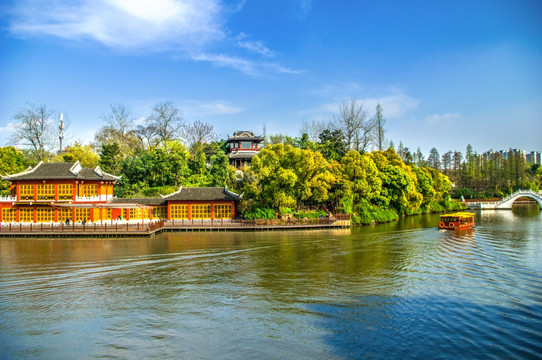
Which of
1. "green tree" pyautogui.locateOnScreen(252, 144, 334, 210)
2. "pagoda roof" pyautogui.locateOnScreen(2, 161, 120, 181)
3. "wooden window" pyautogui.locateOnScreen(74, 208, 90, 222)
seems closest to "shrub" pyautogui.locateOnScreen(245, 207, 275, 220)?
"green tree" pyautogui.locateOnScreen(252, 144, 334, 210)

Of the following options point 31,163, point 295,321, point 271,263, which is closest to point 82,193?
point 31,163

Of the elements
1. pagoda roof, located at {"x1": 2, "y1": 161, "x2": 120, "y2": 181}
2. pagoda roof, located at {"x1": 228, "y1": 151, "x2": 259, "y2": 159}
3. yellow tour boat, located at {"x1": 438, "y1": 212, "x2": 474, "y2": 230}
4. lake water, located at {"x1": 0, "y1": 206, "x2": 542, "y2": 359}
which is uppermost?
pagoda roof, located at {"x1": 228, "y1": 151, "x2": 259, "y2": 159}

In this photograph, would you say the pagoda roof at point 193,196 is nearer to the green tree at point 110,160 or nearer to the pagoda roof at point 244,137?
the green tree at point 110,160

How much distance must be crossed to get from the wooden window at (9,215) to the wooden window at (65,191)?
16.0ft

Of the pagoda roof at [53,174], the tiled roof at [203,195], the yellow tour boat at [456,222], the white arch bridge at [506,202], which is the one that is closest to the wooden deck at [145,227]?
the tiled roof at [203,195]

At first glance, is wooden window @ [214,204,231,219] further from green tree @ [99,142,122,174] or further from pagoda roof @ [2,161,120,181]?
green tree @ [99,142,122,174]

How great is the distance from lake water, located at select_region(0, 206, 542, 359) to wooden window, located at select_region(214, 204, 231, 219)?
44.9 feet

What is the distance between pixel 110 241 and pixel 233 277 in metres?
15.8

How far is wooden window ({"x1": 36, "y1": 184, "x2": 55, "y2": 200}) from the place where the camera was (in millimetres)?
35875

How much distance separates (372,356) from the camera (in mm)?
10438

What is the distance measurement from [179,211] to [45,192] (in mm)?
12647

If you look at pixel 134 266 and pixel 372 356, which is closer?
pixel 372 356

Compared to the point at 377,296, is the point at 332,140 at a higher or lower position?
higher

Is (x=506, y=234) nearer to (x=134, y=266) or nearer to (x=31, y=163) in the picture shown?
(x=134, y=266)
